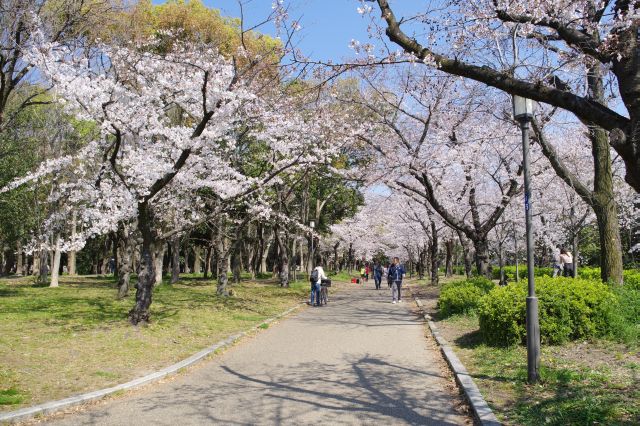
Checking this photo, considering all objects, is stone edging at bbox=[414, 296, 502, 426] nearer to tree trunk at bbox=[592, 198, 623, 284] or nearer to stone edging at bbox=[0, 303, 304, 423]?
stone edging at bbox=[0, 303, 304, 423]

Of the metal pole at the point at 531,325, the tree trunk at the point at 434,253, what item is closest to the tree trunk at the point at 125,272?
the metal pole at the point at 531,325

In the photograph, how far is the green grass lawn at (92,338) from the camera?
21.9ft

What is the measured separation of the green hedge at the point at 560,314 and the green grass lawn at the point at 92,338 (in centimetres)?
543

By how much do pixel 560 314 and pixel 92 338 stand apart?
8.29 meters

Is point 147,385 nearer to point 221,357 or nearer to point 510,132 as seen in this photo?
point 221,357

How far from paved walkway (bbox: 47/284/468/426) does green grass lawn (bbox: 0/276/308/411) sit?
82 centimetres

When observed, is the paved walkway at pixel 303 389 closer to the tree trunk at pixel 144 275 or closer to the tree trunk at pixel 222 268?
the tree trunk at pixel 144 275

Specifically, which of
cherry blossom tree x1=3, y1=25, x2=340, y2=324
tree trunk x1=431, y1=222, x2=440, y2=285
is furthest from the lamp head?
tree trunk x1=431, y1=222, x2=440, y2=285

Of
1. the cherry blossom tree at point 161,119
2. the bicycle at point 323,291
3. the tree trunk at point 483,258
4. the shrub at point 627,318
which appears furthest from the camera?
the bicycle at point 323,291

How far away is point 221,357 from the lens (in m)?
8.92

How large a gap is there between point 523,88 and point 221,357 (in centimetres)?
668

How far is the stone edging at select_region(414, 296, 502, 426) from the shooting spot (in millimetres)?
4932

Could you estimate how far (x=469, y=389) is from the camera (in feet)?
19.8

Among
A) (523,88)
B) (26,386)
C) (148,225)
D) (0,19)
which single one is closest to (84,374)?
(26,386)
